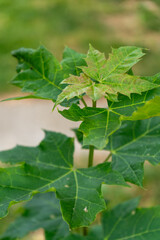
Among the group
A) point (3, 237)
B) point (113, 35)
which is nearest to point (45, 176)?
point (3, 237)

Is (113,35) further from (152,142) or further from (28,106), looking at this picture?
(152,142)

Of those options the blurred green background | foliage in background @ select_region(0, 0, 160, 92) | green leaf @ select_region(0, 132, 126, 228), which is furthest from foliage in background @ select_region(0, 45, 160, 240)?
foliage in background @ select_region(0, 0, 160, 92)

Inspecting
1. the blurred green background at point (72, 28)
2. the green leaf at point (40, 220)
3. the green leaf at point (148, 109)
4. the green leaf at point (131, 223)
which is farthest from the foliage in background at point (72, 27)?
the green leaf at point (148, 109)

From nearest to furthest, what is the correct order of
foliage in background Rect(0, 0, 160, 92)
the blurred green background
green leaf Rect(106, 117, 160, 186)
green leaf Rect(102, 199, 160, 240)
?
green leaf Rect(106, 117, 160, 186) < green leaf Rect(102, 199, 160, 240) < the blurred green background < foliage in background Rect(0, 0, 160, 92)

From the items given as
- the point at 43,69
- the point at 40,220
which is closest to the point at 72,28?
the point at 40,220

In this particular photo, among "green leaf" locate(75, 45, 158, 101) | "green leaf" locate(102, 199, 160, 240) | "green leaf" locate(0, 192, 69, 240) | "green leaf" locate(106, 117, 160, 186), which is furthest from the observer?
"green leaf" locate(0, 192, 69, 240)

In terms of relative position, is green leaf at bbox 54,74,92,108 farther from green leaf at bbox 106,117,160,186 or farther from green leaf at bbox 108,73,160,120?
green leaf at bbox 106,117,160,186

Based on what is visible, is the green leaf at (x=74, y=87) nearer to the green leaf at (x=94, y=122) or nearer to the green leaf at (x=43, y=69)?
the green leaf at (x=94, y=122)
